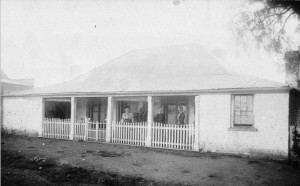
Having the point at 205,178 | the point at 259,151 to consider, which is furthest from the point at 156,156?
the point at 259,151

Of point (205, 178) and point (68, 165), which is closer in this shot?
point (205, 178)

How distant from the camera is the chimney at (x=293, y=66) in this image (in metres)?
9.95

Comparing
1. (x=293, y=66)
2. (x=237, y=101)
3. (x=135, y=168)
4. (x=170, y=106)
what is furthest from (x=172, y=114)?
(x=135, y=168)

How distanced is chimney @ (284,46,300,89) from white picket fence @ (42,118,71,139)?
462 inches

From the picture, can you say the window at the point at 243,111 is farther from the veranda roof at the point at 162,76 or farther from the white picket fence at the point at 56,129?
the white picket fence at the point at 56,129

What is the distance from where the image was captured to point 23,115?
16.8 m

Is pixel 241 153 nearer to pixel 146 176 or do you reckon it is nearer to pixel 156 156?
pixel 156 156

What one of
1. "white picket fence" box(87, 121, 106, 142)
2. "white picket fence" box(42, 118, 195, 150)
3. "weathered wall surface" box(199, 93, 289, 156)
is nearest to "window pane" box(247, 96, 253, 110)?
"weathered wall surface" box(199, 93, 289, 156)

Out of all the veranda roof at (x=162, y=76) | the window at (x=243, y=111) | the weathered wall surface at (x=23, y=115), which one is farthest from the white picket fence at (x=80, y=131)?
the window at (x=243, y=111)

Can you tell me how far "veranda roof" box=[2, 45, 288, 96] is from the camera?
11836 millimetres

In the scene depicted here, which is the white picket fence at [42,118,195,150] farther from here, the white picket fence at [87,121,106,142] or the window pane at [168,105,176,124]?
the window pane at [168,105,176,124]

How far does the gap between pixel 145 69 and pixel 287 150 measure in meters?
9.61

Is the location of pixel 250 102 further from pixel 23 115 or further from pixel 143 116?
pixel 23 115

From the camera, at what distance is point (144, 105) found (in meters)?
16.1
